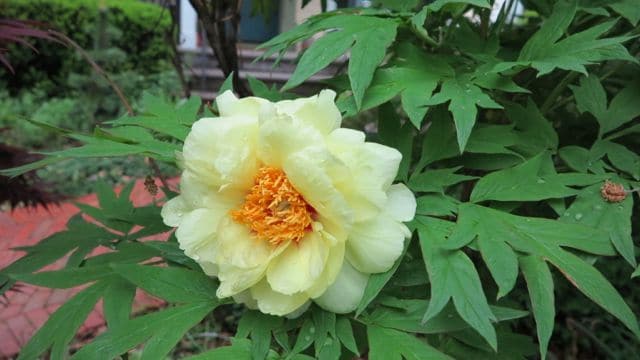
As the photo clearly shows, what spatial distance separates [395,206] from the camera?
77cm

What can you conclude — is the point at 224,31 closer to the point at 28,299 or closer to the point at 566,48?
the point at 566,48

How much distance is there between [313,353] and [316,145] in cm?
31

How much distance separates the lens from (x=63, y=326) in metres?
0.89

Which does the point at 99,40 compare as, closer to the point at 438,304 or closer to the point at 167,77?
the point at 167,77

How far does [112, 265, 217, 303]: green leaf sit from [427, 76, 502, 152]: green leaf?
0.41m

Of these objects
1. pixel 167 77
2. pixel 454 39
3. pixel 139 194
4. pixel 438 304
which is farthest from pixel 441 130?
pixel 167 77

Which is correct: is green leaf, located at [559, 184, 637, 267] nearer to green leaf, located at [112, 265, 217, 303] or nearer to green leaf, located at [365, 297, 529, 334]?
green leaf, located at [365, 297, 529, 334]

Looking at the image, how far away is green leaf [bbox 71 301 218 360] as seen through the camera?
781mm

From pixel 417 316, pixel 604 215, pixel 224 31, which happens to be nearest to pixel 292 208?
pixel 417 316

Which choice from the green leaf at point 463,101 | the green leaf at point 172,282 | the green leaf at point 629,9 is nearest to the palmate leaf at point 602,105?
the green leaf at point 629,9

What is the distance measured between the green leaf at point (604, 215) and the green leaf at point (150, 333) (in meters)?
0.54

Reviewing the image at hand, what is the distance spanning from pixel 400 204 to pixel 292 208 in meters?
0.15

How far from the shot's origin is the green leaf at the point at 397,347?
756mm

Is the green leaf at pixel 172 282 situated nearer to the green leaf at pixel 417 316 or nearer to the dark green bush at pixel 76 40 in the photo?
the green leaf at pixel 417 316
